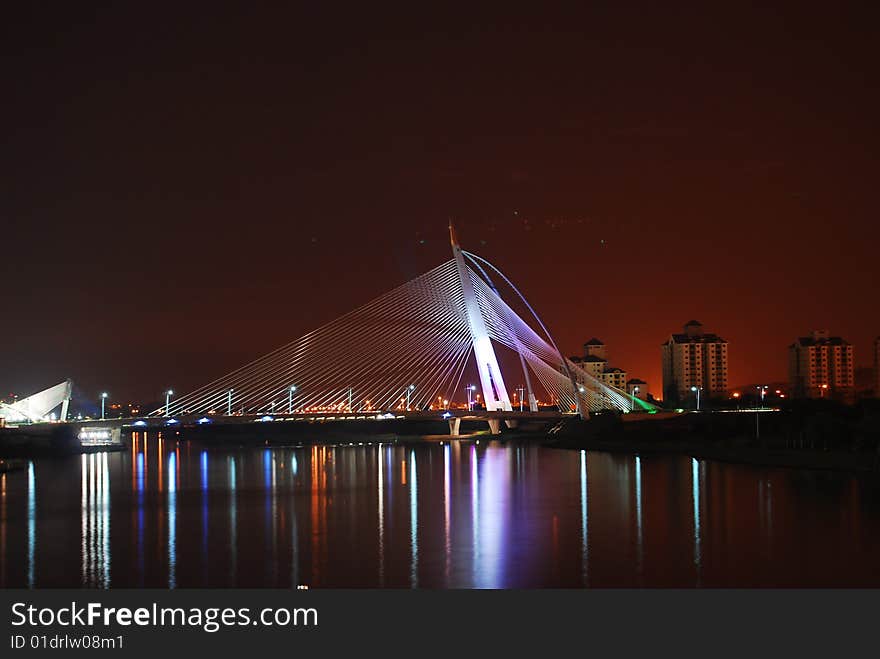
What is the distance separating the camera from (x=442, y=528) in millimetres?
15125

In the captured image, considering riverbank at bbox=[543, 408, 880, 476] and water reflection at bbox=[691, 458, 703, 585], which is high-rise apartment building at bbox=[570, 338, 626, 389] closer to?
riverbank at bbox=[543, 408, 880, 476]

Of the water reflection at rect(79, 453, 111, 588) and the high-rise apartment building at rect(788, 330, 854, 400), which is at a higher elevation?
the high-rise apartment building at rect(788, 330, 854, 400)

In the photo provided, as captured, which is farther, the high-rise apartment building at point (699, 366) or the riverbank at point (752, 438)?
the high-rise apartment building at point (699, 366)

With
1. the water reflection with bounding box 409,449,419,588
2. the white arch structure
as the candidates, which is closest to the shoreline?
the water reflection with bounding box 409,449,419,588

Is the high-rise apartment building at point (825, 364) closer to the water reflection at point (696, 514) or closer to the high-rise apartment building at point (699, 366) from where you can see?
the high-rise apartment building at point (699, 366)

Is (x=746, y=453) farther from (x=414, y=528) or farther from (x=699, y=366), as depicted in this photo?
(x=699, y=366)

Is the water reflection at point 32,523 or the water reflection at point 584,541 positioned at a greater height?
the water reflection at point 32,523

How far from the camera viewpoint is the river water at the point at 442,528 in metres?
11.4

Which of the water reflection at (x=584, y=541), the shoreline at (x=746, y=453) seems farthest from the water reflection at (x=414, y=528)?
the shoreline at (x=746, y=453)

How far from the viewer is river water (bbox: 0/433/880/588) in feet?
37.5

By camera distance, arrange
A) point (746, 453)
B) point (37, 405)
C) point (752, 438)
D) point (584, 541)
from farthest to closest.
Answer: point (37, 405), point (752, 438), point (746, 453), point (584, 541)

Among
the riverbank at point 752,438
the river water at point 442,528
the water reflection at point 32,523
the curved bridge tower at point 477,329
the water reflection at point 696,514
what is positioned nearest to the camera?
the river water at point 442,528

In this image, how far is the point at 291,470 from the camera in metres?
25.8

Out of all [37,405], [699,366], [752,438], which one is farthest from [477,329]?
[699,366]
